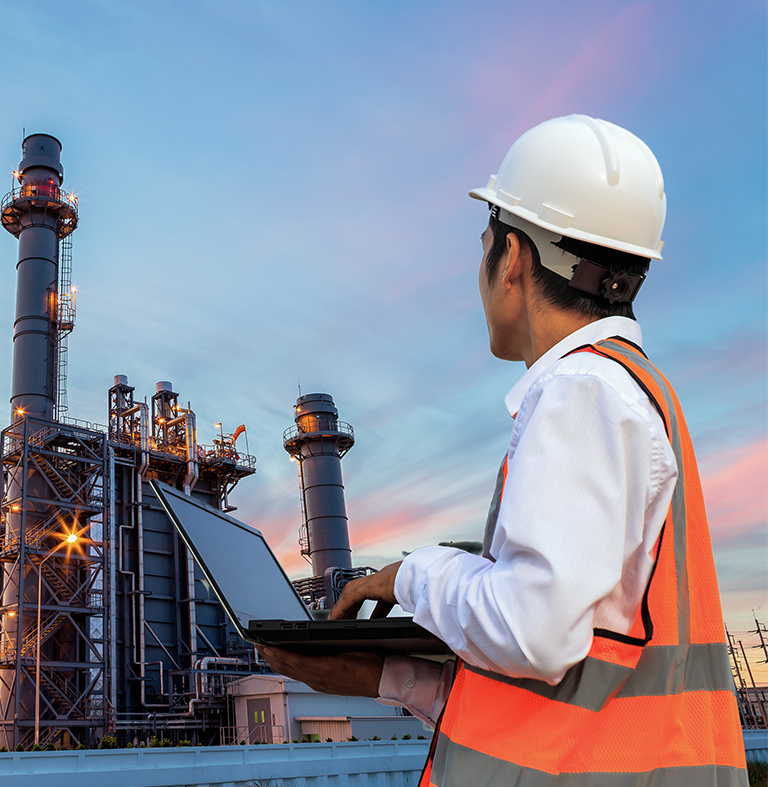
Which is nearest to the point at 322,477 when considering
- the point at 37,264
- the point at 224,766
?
the point at 37,264

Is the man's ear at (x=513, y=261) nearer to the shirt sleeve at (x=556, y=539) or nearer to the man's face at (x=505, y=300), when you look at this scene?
the man's face at (x=505, y=300)

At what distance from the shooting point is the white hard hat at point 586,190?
5.49ft

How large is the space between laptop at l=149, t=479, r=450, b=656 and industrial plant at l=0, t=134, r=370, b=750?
79.5 ft

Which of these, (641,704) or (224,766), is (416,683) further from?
(224,766)

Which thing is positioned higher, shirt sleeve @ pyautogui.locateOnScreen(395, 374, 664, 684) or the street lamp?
the street lamp

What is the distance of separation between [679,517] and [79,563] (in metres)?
28.5

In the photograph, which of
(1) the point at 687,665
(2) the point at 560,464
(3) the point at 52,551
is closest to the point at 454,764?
(1) the point at 687,665

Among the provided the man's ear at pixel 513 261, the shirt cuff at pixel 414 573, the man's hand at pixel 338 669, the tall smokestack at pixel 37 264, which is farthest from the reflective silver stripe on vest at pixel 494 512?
the tall smokestack at pixel 37 264

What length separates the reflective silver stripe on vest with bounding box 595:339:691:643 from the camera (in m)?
1.31

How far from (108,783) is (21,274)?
2800cm

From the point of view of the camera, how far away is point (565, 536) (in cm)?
117

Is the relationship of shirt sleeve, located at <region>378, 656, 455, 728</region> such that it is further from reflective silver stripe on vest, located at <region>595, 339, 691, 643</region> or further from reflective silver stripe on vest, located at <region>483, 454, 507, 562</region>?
reflective silver stripe on vest, located at <region>595, 339, 691, 643</region>

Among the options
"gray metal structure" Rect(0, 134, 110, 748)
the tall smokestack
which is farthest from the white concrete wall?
the tall smokestack

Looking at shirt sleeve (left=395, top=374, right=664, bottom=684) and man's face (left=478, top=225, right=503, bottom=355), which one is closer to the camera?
shirt sleeve (left=395, top=374, right=664, bottom=684)
